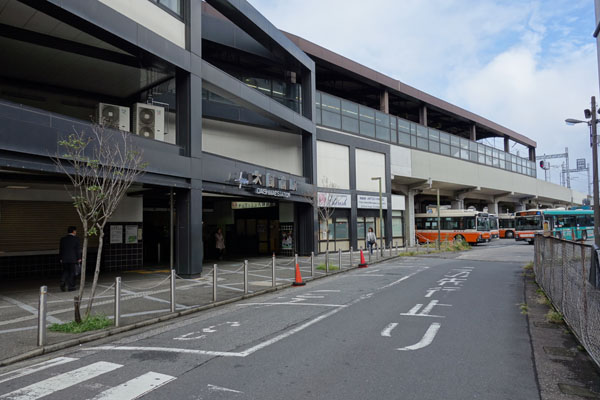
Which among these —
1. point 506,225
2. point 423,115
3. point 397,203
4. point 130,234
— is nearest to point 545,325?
point 130,234

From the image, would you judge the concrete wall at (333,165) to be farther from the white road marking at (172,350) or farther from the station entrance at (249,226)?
the white road marking at (172,350)

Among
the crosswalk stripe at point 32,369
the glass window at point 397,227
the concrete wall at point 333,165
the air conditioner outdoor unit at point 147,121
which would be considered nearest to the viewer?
the crosswalk stripe at point 32,369

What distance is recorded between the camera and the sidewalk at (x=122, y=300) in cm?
742

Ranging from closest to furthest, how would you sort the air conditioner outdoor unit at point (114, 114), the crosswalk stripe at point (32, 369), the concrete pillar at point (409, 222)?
the crosswalk stripe at point (32, 369) → the air conditioner outdoor unit at point (114, 114) → the concrete pillar at point (409, 222)

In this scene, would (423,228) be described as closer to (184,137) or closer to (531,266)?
(531,266)

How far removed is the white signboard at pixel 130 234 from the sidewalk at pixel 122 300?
57.9 inches

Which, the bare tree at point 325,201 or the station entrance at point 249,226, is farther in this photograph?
the station entrance at point 249,226

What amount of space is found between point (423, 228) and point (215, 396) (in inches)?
1533

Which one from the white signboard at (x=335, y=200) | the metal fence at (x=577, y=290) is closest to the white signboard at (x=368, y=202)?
the white signboard at (x=335, y=200)

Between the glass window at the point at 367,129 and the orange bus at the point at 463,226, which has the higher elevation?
the glass window at the point at 367,129

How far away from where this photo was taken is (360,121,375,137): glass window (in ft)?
105

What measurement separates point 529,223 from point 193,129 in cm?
3417

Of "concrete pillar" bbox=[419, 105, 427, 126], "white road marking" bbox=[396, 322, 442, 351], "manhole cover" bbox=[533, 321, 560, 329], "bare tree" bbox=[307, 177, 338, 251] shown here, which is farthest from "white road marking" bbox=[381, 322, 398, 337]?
"concrete pillar" bbox=[419, 105, 427, 126]

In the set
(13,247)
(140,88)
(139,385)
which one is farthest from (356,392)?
(140,88)
